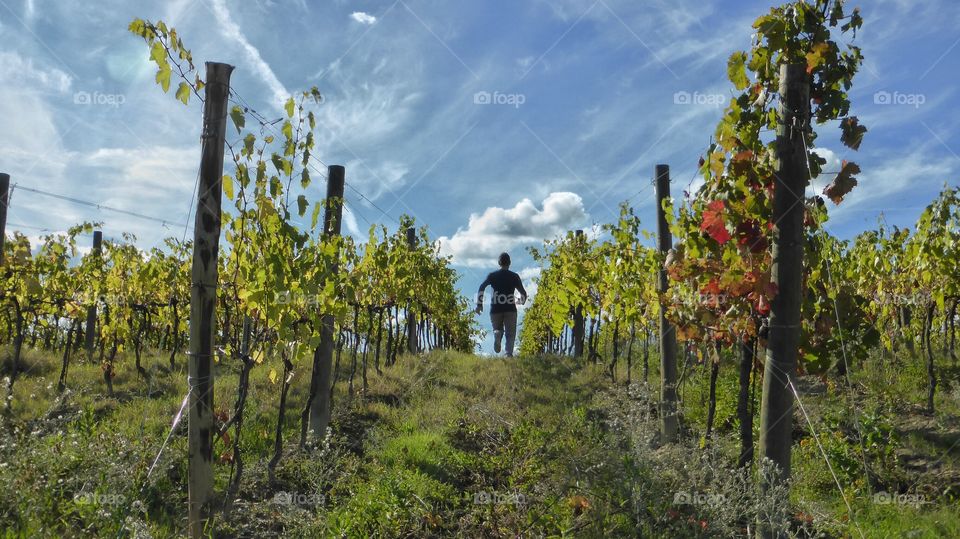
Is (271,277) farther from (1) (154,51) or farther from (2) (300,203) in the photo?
(1) (154,51)

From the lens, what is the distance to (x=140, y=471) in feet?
15.2

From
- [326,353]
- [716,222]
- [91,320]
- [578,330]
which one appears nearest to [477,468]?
[326,353]

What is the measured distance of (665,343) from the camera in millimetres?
6098

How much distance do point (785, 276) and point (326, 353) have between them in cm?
489

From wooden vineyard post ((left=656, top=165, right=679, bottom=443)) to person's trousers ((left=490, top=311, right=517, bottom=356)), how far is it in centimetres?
511

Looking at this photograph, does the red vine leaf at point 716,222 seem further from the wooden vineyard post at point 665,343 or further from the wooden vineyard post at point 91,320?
the wooden vineyard post at point 91,320

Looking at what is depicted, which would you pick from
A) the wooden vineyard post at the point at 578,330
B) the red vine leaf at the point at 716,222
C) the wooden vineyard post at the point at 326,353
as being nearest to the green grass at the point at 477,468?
the wooden vineyard post at the point at 326,353

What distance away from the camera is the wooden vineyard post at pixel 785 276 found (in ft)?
9.29

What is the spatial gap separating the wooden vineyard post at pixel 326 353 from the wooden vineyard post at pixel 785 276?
4.38 meters

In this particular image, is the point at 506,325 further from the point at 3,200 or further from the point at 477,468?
the point at 3,200

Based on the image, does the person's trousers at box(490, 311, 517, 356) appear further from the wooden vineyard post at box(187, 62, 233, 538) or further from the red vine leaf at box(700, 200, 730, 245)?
the wooden vineyard post at box(187, 62, 233, 538)

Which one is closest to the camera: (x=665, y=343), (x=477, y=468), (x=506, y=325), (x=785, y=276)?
(x=785, y=276)

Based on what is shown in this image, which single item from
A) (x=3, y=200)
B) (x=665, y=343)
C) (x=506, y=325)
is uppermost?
(x=3, y=200)

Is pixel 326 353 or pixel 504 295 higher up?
pixel 504 295
